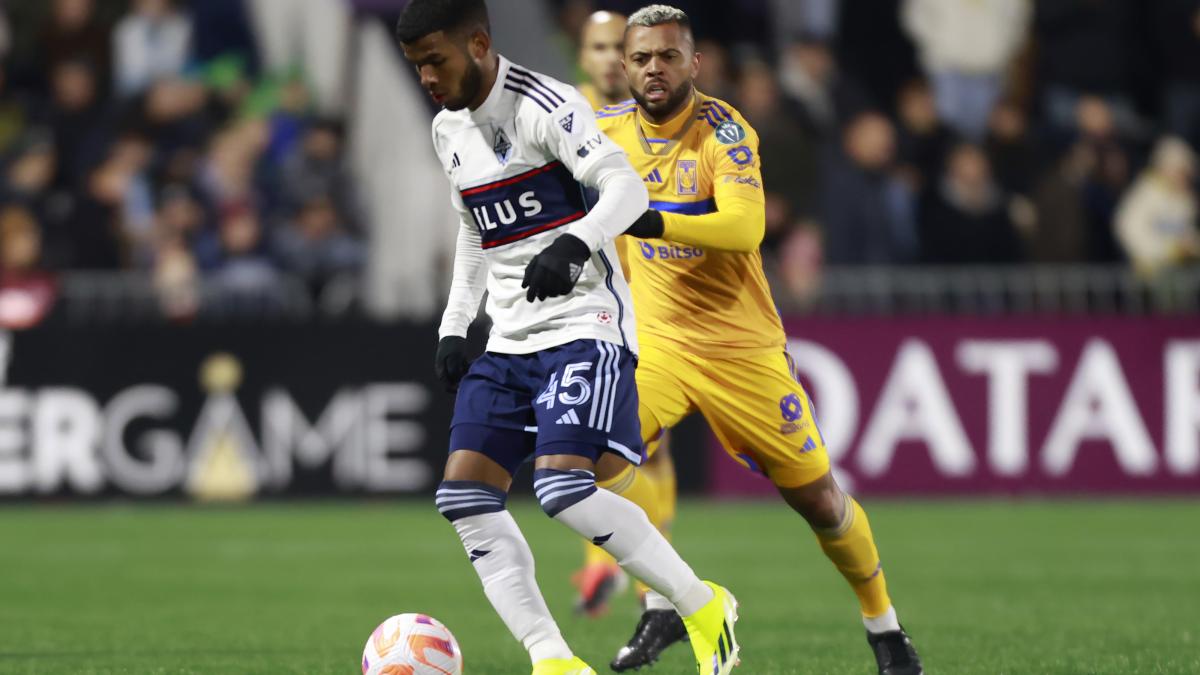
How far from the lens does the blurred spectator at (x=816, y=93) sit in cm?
1612

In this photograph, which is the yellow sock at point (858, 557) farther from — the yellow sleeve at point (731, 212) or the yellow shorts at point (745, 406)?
the yellow sleeve at point (731, 212)

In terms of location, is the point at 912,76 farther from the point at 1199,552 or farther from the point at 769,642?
the point at 769,642

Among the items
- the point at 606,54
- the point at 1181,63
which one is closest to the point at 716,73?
the point at 1181,63

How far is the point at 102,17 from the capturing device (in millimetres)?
17547

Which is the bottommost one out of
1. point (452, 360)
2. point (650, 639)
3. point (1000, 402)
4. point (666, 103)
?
point (1000, 402)

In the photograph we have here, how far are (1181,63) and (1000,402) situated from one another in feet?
13.2

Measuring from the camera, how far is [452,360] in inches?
250

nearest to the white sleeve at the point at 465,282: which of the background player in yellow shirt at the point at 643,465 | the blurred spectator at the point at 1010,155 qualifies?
the background player in yellow shirt at the point at 643,465

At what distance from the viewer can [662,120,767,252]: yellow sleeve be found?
20.7ft

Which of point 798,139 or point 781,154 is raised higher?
point 798,139

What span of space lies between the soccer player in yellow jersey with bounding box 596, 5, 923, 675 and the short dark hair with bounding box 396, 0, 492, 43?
1.12 meters

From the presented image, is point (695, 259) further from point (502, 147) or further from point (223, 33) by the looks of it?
point (223, 33)

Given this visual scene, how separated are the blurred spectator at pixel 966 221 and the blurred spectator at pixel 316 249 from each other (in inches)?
173

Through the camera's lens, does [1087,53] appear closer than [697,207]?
No
